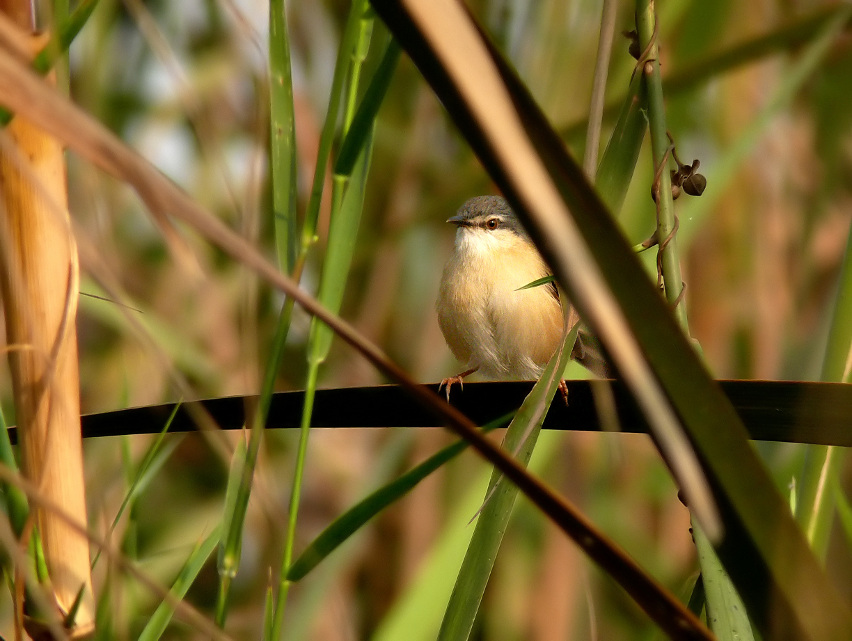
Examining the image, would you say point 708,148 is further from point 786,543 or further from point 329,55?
point 786,543

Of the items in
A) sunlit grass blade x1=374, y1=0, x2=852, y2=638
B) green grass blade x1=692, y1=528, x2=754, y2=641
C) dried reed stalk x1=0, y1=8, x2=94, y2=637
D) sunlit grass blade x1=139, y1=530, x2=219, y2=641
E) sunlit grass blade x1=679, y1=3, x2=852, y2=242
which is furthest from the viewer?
sunlit grass blade x1=679, y1=3, x2=852, y2=242

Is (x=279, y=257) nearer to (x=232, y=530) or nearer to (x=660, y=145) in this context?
(x=232, y=530)

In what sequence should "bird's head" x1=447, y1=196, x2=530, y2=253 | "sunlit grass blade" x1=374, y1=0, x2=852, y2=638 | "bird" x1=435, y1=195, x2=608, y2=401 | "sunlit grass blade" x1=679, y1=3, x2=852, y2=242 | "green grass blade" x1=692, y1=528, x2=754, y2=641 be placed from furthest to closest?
"bird's head" x1=447, y1=196, x2=530, y2=253 → "bird" x1=435, y1=195, x2=608, y2=401 → "sunlit grass blade" x1=679, y1=3, x2=852, y2=242 → "green grass blade" x1=692, y1=528, x2=754, y2=641 → "sunlit grass blade" x1=374, y1=0, x2=852, y2=638

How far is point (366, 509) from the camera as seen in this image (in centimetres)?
105

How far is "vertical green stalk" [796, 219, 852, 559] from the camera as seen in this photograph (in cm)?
115

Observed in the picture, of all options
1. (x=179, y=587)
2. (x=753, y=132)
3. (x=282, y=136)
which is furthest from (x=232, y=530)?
(x=753, y=132)

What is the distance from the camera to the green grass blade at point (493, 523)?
94 centimetres

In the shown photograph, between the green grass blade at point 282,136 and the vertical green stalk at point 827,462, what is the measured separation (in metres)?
0.72

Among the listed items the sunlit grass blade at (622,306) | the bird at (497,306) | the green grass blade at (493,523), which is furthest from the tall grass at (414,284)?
the sunlit grass blade at (622,306)

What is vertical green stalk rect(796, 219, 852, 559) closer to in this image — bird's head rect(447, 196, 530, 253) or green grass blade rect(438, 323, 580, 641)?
green grass blade rect(438, 323, 580, 641)

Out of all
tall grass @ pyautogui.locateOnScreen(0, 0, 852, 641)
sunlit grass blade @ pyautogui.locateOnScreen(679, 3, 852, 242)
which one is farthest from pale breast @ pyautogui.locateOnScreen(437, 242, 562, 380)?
sunlit grass blade @ pyautogui.locateOnScreen(679, 3, 852, 242)

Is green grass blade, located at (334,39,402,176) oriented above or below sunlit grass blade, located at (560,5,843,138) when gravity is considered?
below

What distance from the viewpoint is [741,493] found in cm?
56

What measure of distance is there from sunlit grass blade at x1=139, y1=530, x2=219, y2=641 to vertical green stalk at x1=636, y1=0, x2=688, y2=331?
2.17 ft
